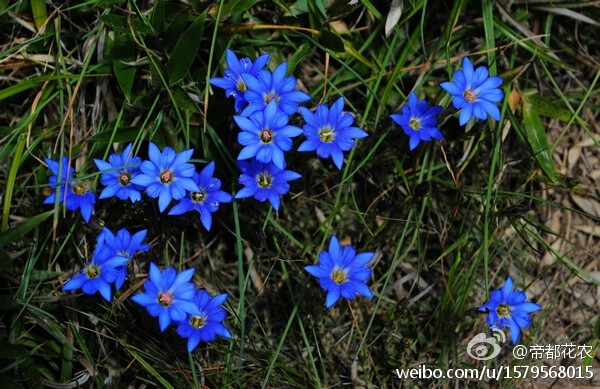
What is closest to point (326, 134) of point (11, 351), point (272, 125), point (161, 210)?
point (272, 125)

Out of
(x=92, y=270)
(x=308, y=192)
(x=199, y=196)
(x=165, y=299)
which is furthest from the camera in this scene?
(x=308, y=192)

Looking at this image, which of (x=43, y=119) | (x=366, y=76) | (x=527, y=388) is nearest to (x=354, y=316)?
(x=527, y=388)

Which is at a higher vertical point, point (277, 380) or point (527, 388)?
point (527, 388)

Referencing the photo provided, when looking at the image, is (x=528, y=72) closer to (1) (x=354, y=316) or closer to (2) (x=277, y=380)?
(1) (x=354, y=316)

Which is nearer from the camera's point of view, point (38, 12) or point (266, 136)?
point (266, 136)

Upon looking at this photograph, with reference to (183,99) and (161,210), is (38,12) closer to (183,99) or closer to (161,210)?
(183,99)

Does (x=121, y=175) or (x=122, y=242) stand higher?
(x=121, y=175)

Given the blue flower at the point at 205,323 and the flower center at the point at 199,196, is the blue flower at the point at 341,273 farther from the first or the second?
the flower center at the point at 199,196

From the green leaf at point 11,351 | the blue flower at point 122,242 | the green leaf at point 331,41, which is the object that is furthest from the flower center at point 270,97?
the green leaf at point 11,351
